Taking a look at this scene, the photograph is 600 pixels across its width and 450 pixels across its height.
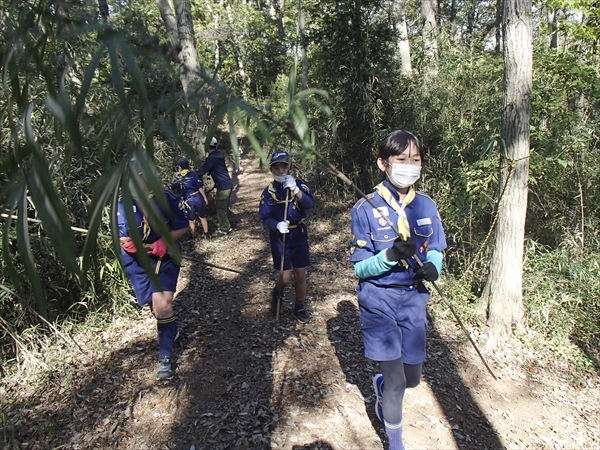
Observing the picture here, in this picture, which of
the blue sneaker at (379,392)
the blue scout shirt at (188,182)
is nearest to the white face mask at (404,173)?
the blue sneaker at (379,392)

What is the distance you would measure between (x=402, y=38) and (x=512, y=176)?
5191mm

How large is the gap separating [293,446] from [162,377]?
1382mm

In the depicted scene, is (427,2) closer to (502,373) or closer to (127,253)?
(502,373)

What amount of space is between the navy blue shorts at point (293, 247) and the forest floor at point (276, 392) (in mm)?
805

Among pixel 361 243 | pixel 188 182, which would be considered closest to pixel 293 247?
pixel 361 243

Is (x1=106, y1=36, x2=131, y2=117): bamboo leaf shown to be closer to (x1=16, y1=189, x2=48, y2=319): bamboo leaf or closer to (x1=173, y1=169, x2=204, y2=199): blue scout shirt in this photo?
(x1=16, y1=189, x2=48, y2=319): bamboo leaf

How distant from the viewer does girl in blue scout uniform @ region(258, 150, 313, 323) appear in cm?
363

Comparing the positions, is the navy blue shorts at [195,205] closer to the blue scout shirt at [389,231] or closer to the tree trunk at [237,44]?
the blue scout shirt at [389,231]

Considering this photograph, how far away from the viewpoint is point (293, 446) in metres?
2.73

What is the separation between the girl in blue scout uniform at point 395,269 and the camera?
2201mm

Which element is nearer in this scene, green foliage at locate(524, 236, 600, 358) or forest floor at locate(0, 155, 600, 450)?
forest floor at locate(0, 155, 600, 450)

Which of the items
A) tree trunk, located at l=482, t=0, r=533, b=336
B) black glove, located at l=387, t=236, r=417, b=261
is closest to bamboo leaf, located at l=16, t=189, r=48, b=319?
black glove, located at l=387, t=236, r=417, b=261

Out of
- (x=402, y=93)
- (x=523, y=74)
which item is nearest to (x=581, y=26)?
(x=523, y=74)

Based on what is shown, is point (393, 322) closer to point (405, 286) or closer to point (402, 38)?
point (405, 286)
